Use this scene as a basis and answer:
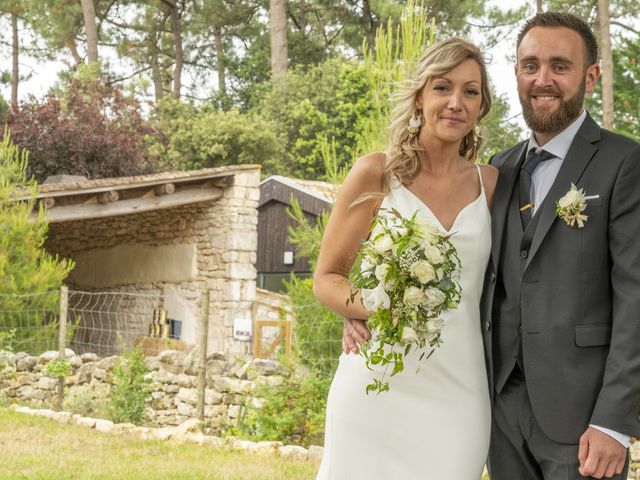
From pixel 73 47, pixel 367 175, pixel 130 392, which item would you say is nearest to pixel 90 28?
pixel 73 47

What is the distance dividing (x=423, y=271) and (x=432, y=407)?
64cm

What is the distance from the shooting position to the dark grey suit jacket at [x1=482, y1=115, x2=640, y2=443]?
275 cm

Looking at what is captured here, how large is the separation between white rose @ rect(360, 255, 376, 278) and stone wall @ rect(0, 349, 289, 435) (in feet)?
19.1

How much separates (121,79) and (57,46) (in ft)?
8.09

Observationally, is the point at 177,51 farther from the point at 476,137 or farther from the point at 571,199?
the point at 571,199

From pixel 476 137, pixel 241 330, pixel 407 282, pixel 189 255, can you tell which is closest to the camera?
pixel 407 282

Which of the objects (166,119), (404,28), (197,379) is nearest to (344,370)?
(404,28)

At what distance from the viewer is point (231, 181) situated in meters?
15.8

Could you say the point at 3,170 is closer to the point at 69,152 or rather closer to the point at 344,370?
the point at 69,152

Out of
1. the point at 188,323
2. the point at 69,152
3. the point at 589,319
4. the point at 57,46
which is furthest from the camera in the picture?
the point at 57,46

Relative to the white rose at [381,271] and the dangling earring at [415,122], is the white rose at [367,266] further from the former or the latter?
the dangling earring at [415,122]

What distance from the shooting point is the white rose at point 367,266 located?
2906 mm

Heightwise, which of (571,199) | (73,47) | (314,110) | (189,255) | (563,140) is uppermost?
(73,47)

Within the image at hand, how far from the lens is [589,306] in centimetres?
285
